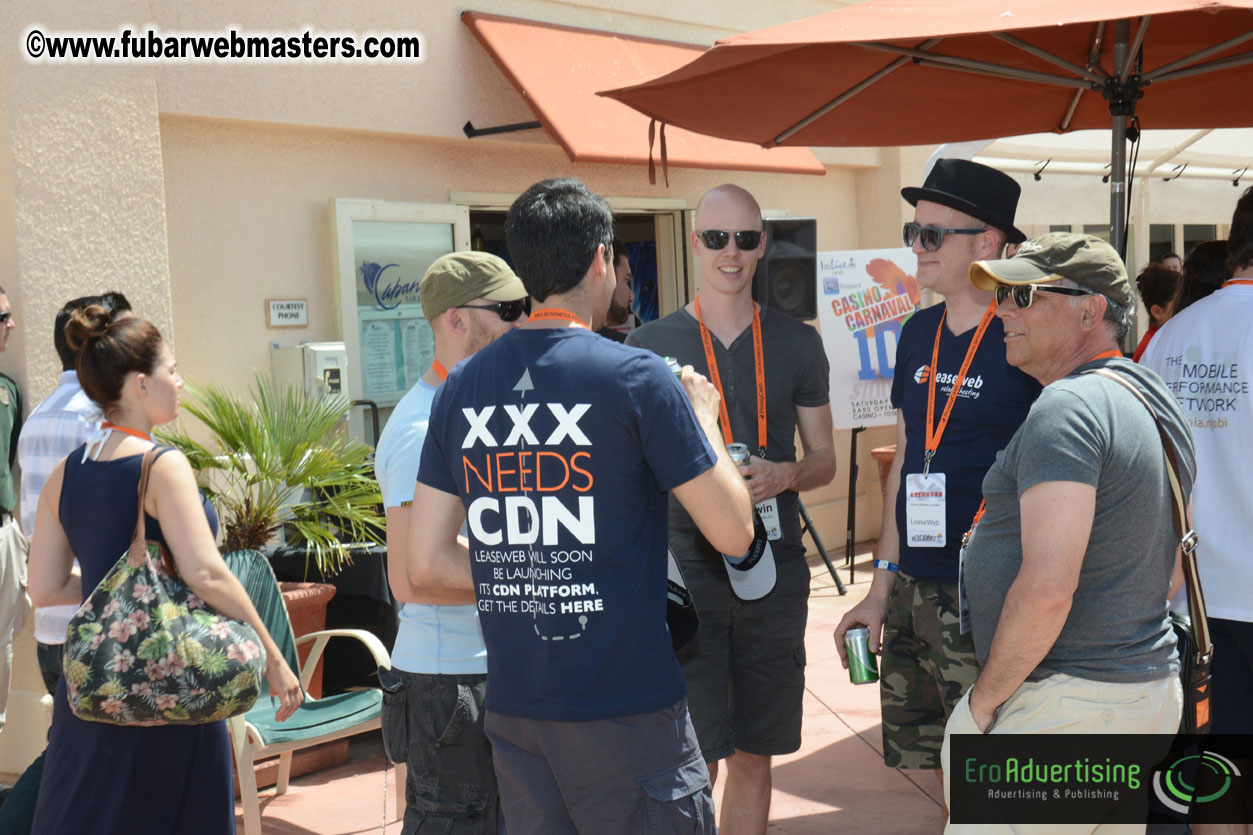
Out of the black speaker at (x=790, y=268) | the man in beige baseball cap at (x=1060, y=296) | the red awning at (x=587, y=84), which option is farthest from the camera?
the black speaker at (x=790, y=268)

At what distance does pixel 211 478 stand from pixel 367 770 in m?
1.42

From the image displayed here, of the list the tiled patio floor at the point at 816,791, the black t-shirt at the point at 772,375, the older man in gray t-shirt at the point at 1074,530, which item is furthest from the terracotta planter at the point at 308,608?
the older man in gray t-shirt at the point at 1074,530

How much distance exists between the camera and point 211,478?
5.20 meters

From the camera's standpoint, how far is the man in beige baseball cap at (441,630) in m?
2.71

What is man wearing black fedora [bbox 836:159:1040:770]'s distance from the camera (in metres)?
3.12

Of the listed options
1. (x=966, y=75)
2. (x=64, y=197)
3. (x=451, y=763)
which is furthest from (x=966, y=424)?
(x=64, y=197)

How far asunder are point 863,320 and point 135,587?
604 cm

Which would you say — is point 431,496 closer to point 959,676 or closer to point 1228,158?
point 959,676

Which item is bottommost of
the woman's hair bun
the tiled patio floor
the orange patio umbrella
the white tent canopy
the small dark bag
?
the tiled patio floor

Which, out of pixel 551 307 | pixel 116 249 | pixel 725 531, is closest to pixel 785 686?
pixel 725 531

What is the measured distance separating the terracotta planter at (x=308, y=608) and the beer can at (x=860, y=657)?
2529 mm

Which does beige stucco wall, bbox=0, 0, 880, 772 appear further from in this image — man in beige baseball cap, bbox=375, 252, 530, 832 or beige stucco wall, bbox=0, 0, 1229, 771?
man in beige baseball cap, bbox=375, 252, 530, 832

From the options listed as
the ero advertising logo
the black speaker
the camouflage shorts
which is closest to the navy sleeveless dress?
the camouflage shorts

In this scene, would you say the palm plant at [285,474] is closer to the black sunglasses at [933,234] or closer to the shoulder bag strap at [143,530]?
the shoulder bag strap at [143,530]
